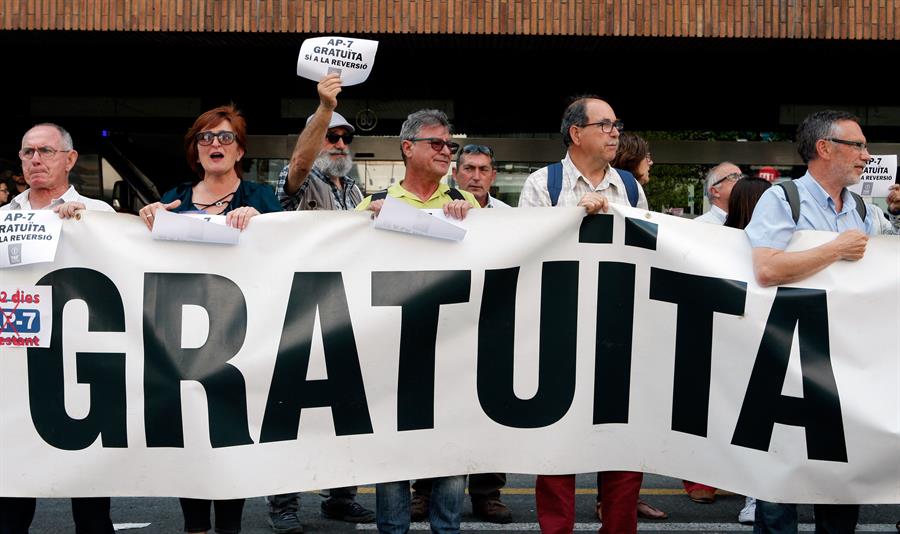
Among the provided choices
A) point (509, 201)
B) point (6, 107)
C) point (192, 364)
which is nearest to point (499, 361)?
point (192, 364)

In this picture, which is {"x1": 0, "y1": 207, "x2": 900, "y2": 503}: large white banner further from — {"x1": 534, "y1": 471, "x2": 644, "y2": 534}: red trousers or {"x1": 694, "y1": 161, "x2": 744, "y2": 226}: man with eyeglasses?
{"x1": 694, "y1": 161, "x2": 744, "y2": 226}: man with eyeglasses

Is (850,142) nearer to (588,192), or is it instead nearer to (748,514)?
(588,192)

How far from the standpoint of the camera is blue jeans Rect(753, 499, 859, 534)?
3.82 m

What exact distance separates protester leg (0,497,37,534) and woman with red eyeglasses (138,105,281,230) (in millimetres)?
1211

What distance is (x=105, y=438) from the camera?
3.84 meters

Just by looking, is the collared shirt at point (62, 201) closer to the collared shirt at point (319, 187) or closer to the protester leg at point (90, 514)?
the collared shirt at point (319, 187)

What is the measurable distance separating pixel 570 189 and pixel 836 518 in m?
1.71

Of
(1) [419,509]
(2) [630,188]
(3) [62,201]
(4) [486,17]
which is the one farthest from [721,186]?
(4) [486,17]

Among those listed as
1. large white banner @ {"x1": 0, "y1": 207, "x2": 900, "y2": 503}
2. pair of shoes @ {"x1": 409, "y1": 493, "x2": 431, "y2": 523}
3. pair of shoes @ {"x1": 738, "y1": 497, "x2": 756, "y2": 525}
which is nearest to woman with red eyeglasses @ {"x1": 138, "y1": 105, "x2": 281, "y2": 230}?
large white banner @ {"x1": 0, "y1": 207, "x2": 900, "y2": 503}

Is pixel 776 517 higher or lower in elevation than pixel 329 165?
lower

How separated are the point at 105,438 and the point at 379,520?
1.13 meters

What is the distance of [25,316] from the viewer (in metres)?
3.89

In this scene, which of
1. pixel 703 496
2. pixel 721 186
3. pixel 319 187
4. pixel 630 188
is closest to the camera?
pixel 630 188

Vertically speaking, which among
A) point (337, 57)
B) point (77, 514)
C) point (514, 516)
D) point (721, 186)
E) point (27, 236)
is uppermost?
point (337, 57)
